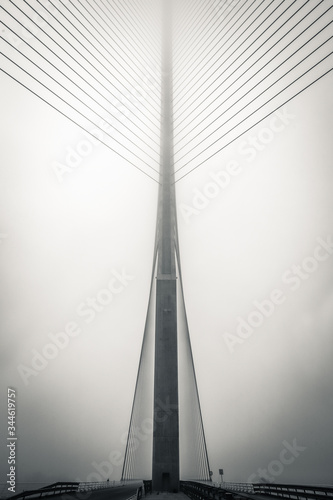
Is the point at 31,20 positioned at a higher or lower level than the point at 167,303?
higher

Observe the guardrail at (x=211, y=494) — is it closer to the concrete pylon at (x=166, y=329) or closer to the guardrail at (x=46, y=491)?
the concrete pylon at (x=166, y=329)

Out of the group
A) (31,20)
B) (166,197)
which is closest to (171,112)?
(166,197)

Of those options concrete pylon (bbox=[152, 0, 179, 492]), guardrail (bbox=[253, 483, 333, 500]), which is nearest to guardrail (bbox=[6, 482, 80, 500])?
concrete pylon (bbox=[152, 0, 179, 492])

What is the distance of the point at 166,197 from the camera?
16.2m

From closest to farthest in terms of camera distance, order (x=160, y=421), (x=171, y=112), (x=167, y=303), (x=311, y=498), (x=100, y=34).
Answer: (x=311, y=498), (x=100, y=34), (x=160, y=421), (x=167, y=303), (x=171, y=112)

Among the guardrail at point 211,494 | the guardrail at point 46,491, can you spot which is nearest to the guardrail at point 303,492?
the guardrail at point 211,494

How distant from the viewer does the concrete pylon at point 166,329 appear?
→ 13.6m

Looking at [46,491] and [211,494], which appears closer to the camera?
[211,494]

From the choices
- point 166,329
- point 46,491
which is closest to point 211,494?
point 46,491

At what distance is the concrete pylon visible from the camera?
13.6m

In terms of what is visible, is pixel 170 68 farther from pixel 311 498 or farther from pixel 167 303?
pixel 311 498

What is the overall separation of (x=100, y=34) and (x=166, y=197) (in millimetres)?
6798

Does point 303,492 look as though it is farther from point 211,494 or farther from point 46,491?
point 46,491

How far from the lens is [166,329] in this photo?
15.2 meters
